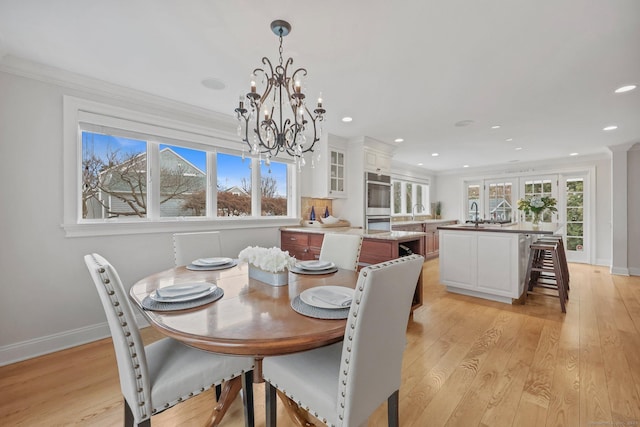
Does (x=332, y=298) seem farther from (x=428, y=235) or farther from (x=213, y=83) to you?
(x=428, y=235)

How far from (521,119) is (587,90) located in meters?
0.82

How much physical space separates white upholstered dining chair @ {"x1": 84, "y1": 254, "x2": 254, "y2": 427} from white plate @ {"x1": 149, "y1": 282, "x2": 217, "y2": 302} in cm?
21

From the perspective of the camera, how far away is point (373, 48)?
193 centimetres

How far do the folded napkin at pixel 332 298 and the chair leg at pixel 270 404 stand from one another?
464 mm

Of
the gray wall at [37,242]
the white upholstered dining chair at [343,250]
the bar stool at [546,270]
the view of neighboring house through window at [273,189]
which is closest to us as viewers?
the gray wall at [37,242]

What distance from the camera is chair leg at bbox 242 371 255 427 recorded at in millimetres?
1289

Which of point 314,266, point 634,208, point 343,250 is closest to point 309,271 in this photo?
point 314,266

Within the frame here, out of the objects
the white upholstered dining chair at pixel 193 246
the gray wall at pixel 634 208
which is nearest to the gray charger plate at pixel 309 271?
the white upholstered dining chair at pixel 193 246

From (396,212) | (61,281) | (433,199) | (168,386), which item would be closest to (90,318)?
(61,281)

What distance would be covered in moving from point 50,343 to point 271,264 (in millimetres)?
2230

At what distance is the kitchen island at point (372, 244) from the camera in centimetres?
279

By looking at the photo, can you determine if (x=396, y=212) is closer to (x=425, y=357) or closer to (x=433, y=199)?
(x=433, y=199)

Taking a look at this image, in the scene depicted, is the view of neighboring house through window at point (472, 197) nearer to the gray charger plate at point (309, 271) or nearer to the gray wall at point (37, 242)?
the gray charger plate at point (309, 271)

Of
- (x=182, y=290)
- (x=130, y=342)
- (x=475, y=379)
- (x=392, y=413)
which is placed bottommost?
(x=475, y=379)
